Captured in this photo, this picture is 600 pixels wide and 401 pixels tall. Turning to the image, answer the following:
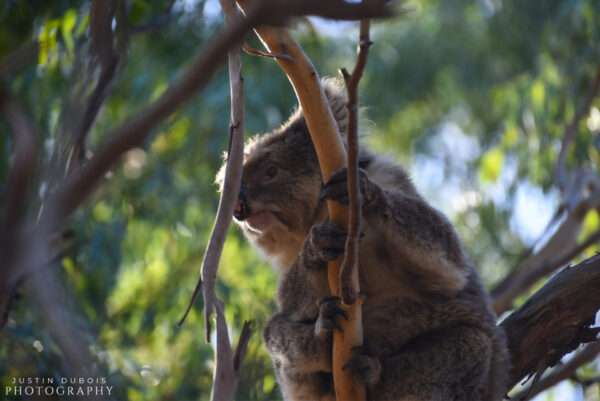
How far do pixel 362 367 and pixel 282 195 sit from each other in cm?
124

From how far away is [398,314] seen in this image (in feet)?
13.9

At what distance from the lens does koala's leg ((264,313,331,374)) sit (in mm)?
4191

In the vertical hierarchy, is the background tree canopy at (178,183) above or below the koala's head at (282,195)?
above

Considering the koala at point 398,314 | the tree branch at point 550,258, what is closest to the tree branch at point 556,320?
the koala at point 398,314

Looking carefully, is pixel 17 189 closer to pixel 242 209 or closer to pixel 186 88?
pixel 186 88

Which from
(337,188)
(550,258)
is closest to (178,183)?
(550,258)

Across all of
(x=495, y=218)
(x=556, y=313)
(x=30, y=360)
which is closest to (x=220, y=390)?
(x=556, y=313)

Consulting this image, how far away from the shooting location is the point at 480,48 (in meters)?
17.0

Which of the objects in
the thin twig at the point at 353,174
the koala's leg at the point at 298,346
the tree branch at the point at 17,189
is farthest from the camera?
the koala's leg at the point at 298,346

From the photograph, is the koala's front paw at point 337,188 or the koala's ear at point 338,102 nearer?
the koala's front paw at point 337,188

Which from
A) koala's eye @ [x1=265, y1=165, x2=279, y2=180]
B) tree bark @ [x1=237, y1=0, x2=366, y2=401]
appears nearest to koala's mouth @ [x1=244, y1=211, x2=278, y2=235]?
koala's eye @ [x1=265, y1=165, x2=279, y2=180]

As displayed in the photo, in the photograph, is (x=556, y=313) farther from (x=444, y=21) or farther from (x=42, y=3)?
(x=444, y=21)

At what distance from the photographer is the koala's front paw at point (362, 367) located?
3832 millimetres

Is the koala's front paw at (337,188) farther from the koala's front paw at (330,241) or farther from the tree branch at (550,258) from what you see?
the tree branch at (550,258)
